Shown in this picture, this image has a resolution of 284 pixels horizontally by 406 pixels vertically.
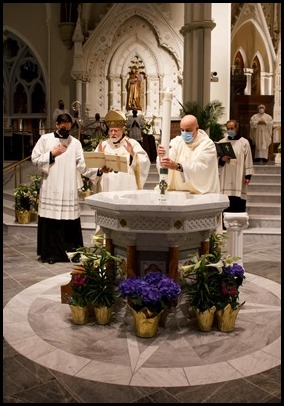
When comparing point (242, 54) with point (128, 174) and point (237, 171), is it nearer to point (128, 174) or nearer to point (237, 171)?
point (237, 171)

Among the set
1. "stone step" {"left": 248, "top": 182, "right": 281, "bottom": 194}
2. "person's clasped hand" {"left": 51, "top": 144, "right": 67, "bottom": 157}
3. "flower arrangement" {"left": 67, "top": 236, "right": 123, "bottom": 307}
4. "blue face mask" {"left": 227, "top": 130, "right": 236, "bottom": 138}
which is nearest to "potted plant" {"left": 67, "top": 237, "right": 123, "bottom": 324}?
"flower arrangement" {"left": 67, "top": 236, "right": 123, "bottom": 307}

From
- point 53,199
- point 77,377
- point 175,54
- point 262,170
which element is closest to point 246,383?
point 77,377

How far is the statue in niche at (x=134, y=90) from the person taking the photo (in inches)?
603

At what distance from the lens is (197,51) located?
10.7m

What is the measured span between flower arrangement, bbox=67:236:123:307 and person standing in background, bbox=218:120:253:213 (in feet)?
14.5

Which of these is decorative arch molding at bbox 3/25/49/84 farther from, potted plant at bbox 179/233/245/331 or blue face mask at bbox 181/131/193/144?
potted plant at bbox 179/233/245/331

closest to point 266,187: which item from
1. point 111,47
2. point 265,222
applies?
point 265,222

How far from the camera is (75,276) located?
4438mm

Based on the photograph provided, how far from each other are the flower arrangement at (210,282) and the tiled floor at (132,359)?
0.25 metres

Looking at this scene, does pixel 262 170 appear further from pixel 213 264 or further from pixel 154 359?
pixel 154 359

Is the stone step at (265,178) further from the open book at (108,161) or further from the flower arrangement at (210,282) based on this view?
the flower arrangement at (210,282)

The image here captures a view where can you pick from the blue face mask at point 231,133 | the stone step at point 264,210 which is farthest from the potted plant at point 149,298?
the stone step at point 264,210

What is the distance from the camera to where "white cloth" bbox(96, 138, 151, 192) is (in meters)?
5.60

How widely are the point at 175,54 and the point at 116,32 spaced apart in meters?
1.87
